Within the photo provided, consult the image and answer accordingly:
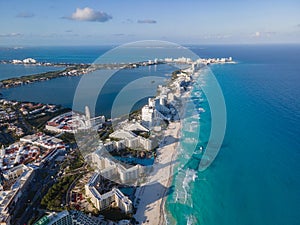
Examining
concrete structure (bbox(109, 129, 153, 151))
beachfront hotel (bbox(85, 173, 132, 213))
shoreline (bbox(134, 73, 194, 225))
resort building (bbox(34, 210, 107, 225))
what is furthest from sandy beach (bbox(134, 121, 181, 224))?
resort building (bbox(34, 210, 107, 225))

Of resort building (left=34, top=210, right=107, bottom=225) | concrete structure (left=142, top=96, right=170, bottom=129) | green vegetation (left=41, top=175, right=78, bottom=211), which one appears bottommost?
green vegetation (left=41, top=175, right=78, bottom=211)

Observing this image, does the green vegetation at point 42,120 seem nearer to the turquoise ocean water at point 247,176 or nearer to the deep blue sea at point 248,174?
the deep blue sea at point 248,174

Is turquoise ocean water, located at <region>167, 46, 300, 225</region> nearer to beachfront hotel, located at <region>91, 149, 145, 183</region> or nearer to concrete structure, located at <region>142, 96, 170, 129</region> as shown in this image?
beachfront hotel, located at <region>91, 149, 145, 183</region>

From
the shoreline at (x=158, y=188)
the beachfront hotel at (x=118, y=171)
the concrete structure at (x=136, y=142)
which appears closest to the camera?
the shoreline at (x=158, y=188)

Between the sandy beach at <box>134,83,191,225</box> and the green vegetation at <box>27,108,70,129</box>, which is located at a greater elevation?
the green vegetation at <box>27,108,70,129</box>

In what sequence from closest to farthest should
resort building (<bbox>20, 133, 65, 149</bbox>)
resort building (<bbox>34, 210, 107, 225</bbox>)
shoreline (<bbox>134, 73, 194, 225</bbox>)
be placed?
resort building (<bbox>34, 210, 107, 225</bbox>) < shoreline (<bbox>134, 73, 194, 225</bbox>) < resort building (<bbox>20, 133, 65, 149</bbox>)

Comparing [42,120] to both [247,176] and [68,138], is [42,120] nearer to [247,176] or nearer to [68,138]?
[68,138]

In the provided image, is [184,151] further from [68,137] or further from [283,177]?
[68,137]

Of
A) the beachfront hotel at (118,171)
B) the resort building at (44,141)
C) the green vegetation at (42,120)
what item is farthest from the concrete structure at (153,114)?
the green vegetation at (42,120)
